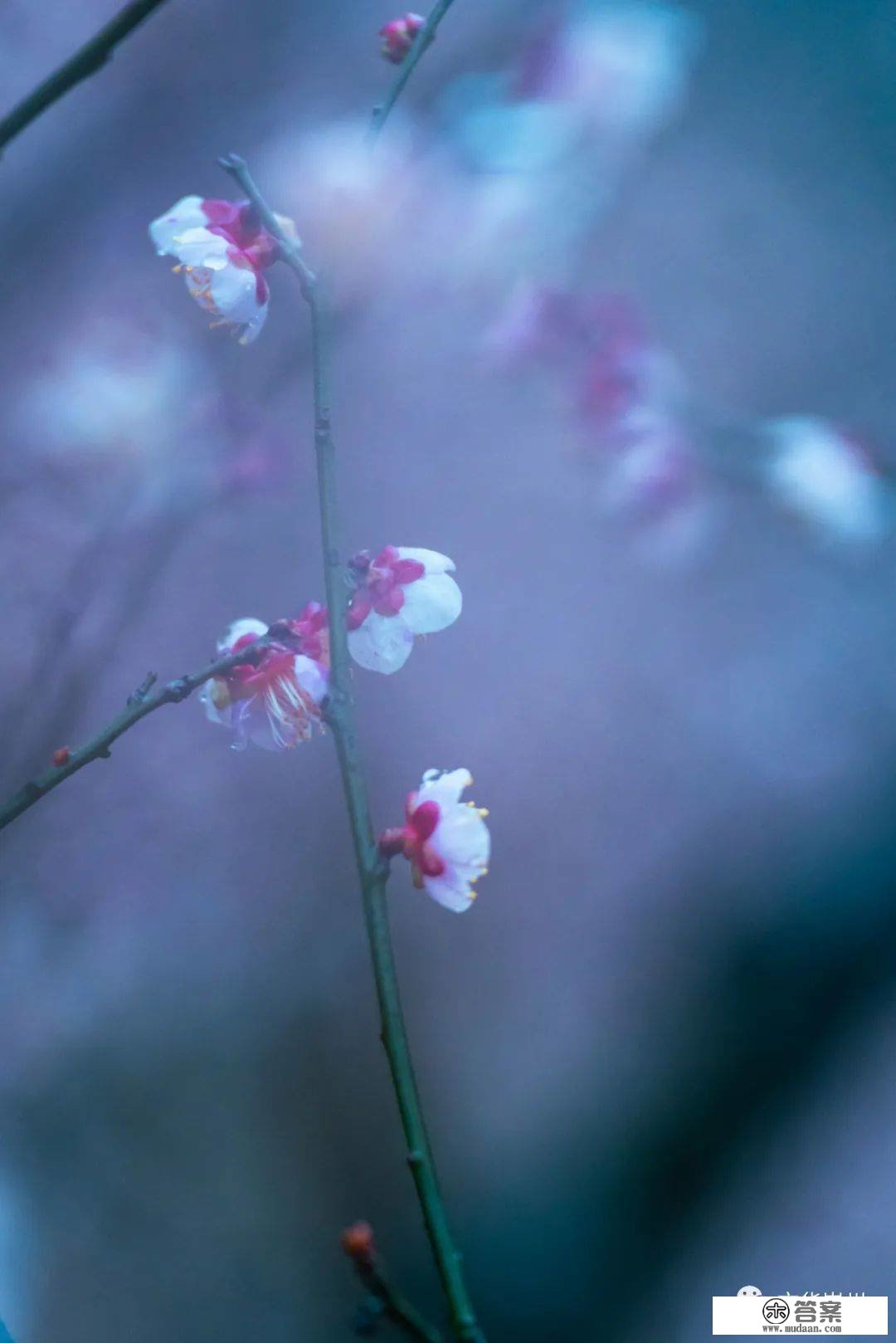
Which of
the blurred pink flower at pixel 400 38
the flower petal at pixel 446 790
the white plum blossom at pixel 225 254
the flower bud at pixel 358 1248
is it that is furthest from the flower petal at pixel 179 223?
the flower bud at pixel 358 1248

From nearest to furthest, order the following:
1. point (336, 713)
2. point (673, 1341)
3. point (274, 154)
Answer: point (336, 713)
point (673, 1341)
point (274, 154)

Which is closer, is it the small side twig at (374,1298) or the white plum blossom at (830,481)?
the small side twig at (374,1298)

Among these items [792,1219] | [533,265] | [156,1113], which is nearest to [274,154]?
[533,265]

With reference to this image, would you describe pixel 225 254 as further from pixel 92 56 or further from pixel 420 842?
pixel 420 842

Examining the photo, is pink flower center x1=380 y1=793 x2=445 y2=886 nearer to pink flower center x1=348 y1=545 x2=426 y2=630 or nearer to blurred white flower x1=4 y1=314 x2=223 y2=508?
pink flower center x1=348 y1=545 x2=426 y2=630

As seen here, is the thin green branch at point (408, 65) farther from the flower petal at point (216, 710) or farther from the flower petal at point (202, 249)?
the flower petal at point (216, 710)

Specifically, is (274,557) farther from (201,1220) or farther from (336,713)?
(201,1220)
